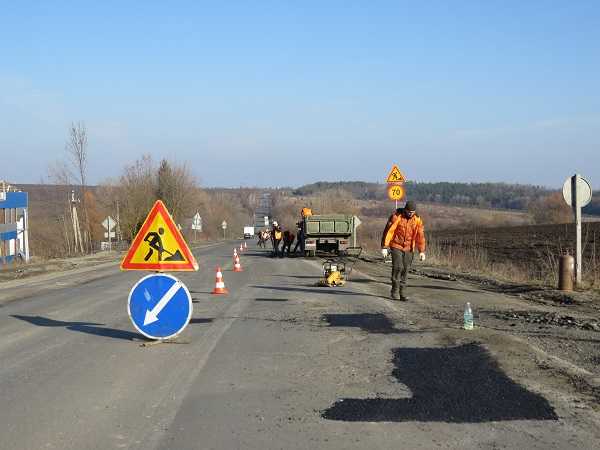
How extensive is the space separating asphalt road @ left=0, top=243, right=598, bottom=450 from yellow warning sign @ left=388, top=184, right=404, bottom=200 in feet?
43.7

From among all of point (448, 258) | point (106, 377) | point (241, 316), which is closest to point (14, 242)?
point (448, 258)

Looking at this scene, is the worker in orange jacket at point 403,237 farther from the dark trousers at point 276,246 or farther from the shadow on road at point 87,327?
the dark trousers at point 276,246

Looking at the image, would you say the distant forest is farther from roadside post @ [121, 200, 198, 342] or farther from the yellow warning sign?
roadside post @ [121, 200, 198, 342]

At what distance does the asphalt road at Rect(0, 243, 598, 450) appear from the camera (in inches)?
215

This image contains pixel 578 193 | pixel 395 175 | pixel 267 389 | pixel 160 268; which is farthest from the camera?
pixel 395 175

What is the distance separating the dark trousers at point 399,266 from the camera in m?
14.1

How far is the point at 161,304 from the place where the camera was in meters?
9.01

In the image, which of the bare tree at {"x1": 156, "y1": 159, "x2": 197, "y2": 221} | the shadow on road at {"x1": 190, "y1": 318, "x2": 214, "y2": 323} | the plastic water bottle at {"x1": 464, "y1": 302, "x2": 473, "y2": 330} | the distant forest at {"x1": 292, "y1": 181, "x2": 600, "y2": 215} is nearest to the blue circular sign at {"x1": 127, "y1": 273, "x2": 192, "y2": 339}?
the shadow on road at {"x1": 190, "y1": 318, "x2": 214, "y2": 323}

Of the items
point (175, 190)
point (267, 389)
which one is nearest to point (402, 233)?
point (267, 389)

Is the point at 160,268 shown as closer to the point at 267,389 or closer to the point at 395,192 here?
the point at 267,389

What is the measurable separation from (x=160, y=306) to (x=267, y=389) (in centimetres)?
255

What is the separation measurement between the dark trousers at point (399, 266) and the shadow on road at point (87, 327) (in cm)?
562

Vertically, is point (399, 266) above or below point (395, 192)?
below

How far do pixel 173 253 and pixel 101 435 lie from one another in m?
3.70
